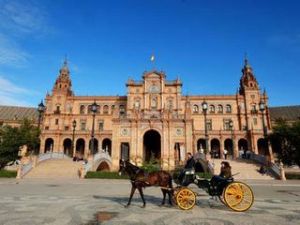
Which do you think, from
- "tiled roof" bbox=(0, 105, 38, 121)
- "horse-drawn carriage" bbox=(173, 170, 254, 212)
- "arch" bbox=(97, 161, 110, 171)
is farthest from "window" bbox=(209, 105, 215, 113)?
"horse-drawn carriage" bbox=(173, 170, 254, 212)

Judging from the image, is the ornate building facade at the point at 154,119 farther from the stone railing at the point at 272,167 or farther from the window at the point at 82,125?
the stone railing at the point at 272,167

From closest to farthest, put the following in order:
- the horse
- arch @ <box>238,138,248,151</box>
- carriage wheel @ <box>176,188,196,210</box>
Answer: carriage wheel @ <box>176,188,196,210</box>, the horse, arch @ <box>238,138,248,151</box>

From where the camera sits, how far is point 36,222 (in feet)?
21.2

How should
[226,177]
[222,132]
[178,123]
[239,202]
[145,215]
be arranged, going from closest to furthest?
[145,215], [239,202], [226,177], [178,123], [222,132]

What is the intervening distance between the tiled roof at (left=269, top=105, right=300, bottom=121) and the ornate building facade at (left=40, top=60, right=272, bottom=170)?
822 cm

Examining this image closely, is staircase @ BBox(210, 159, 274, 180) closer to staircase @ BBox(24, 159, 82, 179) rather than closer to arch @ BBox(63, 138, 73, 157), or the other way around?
staircase @ BBox(24, 159, 82, 179)

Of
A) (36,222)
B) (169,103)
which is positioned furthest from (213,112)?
(36,222)

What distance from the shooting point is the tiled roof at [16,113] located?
75.6 metres

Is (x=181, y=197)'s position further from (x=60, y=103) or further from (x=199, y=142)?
(x=60, y=103)

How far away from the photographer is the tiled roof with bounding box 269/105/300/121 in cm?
7325

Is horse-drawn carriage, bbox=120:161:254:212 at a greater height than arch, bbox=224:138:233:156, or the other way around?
arch, bbox=224:138:233:156

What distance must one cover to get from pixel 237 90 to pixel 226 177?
223 feet

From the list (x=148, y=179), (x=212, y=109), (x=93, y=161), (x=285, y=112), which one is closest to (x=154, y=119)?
(x=93, y=161)

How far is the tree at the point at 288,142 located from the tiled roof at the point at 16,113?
6733cm
